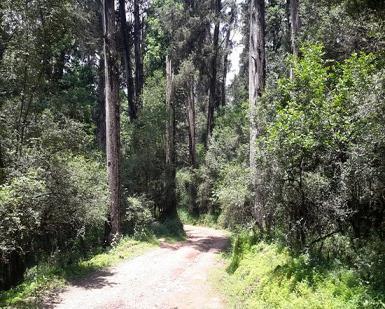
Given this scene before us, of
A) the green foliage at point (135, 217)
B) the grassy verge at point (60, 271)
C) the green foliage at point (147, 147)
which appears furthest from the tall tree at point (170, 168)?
the green foliage at point (135, 217)

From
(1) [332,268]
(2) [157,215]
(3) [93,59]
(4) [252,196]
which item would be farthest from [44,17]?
(3) [93,59]

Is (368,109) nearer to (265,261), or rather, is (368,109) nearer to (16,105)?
(265,261)

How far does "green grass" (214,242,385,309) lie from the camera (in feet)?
19.5

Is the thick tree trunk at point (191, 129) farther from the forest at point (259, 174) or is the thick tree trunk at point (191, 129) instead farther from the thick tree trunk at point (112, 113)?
the thick tree trunk at point (112, 113)

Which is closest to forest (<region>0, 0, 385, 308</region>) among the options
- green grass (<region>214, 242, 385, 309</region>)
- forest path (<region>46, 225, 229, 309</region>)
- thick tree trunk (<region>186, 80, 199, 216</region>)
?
green grass (<region>214, 242, 385, 309</region>)

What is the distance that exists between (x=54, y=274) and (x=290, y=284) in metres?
6.01

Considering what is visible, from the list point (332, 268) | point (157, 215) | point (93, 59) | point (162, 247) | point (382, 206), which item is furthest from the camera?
point (93, 59)

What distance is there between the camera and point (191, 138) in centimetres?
2927

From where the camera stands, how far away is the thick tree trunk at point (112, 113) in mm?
14984

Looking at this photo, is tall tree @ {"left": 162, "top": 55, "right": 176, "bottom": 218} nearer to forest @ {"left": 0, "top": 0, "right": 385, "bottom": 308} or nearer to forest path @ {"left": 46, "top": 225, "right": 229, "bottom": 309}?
forest @ {"left": 0, "top": 0, "right": 385, "bottom": 308}

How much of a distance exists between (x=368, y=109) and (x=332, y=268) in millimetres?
2614

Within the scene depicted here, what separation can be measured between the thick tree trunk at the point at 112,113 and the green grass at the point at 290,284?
590cm

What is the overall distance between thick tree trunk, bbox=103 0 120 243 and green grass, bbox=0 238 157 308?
96 cm

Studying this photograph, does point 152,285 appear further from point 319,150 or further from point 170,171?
point 170,171
